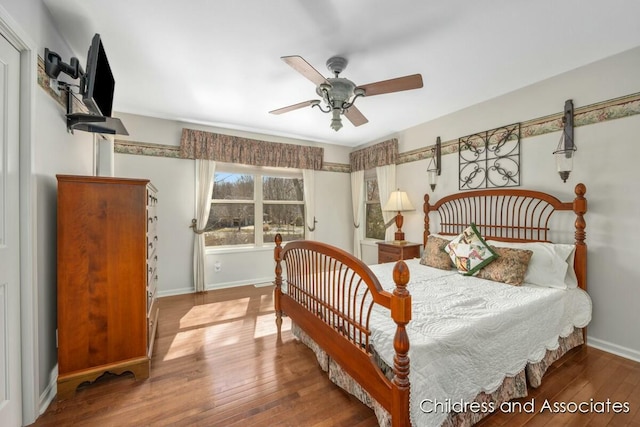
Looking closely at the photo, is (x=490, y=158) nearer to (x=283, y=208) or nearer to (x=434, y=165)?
(x=434, y=165)

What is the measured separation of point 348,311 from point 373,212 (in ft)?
11.7

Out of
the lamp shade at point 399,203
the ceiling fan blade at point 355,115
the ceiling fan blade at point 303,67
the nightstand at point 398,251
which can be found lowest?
the nightstand at point 398,251

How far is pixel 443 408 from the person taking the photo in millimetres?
1305

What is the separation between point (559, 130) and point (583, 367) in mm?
2083

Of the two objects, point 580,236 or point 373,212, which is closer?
point 580,236

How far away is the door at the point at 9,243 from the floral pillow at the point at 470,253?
3.31m

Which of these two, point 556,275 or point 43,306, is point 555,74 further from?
point 43,306

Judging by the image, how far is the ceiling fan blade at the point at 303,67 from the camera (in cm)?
170

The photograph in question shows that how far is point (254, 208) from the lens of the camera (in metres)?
4.52

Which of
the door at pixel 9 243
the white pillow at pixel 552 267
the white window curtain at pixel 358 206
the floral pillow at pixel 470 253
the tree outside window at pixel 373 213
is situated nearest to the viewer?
the door at pixel 9 243

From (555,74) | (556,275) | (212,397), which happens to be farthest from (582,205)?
(212,397)

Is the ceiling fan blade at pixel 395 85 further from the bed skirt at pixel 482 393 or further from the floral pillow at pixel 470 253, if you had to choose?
the bed skirt at pixel 482 393

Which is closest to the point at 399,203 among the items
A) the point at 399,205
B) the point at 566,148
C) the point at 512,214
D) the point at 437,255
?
the point at 399,205

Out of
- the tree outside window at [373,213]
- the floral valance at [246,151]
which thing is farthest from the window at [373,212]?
the floral valance at [246,151]
